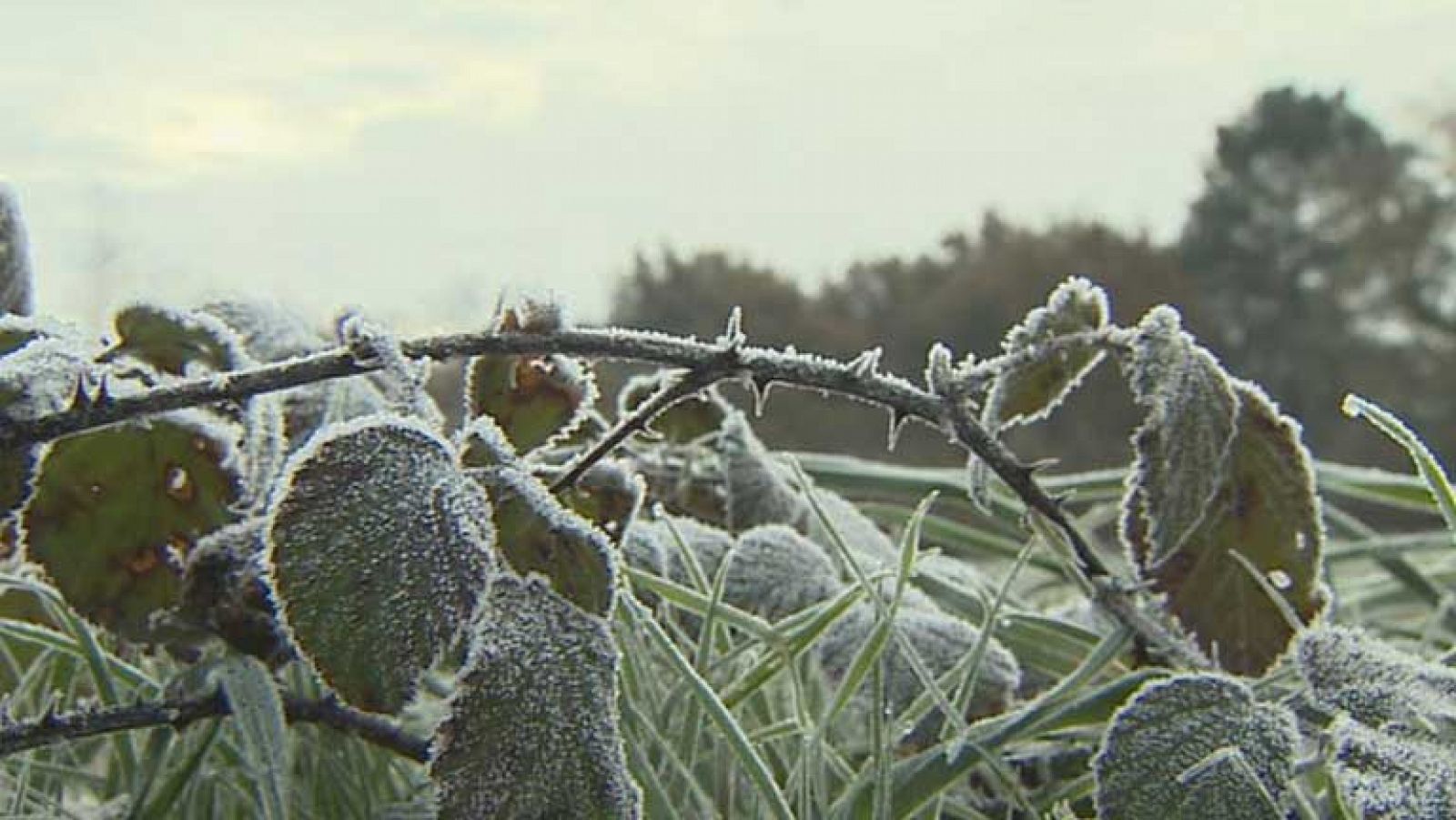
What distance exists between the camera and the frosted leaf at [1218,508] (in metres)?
0.40

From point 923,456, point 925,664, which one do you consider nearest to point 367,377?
point 925,664

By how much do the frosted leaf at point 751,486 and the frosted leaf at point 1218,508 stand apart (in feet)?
0.54

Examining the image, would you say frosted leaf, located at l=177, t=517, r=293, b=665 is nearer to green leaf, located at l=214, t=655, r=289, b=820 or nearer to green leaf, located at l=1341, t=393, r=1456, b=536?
green leaf, located at l=214, t=655, r=289, b=820

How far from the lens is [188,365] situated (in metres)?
0.45

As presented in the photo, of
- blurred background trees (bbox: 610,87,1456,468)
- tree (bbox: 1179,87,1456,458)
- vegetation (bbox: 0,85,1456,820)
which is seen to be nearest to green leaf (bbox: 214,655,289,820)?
vegetation (bbox: 0,85,1456,820)

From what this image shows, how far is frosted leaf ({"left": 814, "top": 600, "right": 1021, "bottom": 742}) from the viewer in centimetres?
47

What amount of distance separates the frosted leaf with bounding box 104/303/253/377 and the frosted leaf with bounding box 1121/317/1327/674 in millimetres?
237

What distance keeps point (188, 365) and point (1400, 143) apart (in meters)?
13.0

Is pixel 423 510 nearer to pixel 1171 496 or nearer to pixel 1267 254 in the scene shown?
pixel 1171 496

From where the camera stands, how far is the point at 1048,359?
1.46 feet

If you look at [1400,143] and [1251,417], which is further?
[1400,143]

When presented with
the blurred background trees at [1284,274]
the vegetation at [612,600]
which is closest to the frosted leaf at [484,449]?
the vegetation at [612,600]

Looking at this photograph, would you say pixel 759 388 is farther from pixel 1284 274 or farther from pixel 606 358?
pixel 1284 274

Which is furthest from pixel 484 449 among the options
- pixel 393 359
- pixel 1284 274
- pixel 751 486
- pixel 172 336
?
pixel 1284 274
